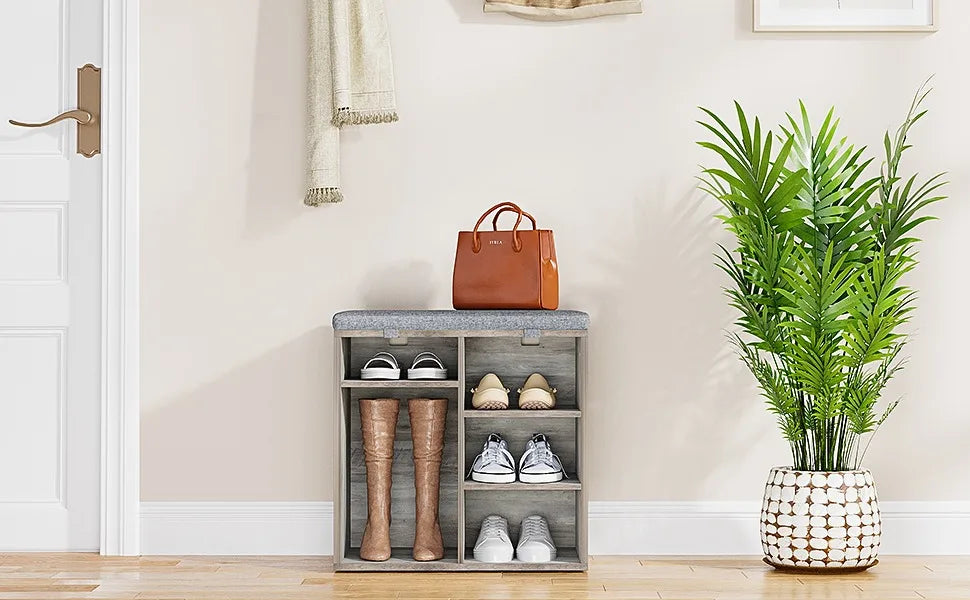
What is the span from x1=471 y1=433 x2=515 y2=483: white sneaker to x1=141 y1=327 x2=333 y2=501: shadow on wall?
0.48 meters

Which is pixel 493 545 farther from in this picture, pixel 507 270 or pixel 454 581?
pixel 507 270

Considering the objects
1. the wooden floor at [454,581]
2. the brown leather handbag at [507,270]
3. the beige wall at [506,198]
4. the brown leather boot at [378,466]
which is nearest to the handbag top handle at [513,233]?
the brown leather handbag at [507,270]

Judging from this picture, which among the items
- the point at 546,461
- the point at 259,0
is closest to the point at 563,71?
the point at 259,0

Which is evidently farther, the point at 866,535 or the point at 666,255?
the point at 666,255

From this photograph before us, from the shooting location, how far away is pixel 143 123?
2.77m

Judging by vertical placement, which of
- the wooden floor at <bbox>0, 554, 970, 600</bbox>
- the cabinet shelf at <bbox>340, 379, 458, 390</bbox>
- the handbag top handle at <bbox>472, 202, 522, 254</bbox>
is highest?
the handbag top handle at <bbox>472, 202, 522, 254</bbox>

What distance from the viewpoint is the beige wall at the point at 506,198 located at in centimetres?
277

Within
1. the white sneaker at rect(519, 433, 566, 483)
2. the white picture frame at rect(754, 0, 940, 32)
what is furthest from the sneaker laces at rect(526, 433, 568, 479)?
the white picture frame at rect(754, 0, 940, 32)

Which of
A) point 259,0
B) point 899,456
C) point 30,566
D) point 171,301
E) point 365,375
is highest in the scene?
point 259,0

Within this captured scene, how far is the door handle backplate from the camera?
278 cm

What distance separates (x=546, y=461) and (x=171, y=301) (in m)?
1.11

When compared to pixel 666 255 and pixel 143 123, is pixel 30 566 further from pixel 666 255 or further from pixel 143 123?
pixel 666 255

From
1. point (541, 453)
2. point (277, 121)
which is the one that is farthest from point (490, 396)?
point (277, 121)

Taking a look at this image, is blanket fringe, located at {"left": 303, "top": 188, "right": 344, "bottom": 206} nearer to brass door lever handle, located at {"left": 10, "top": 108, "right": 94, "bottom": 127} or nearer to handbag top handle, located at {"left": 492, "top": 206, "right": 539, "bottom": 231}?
handbag top handle, located at {"left": 492, "top": 206, "right": 539, "bottom": 231}
